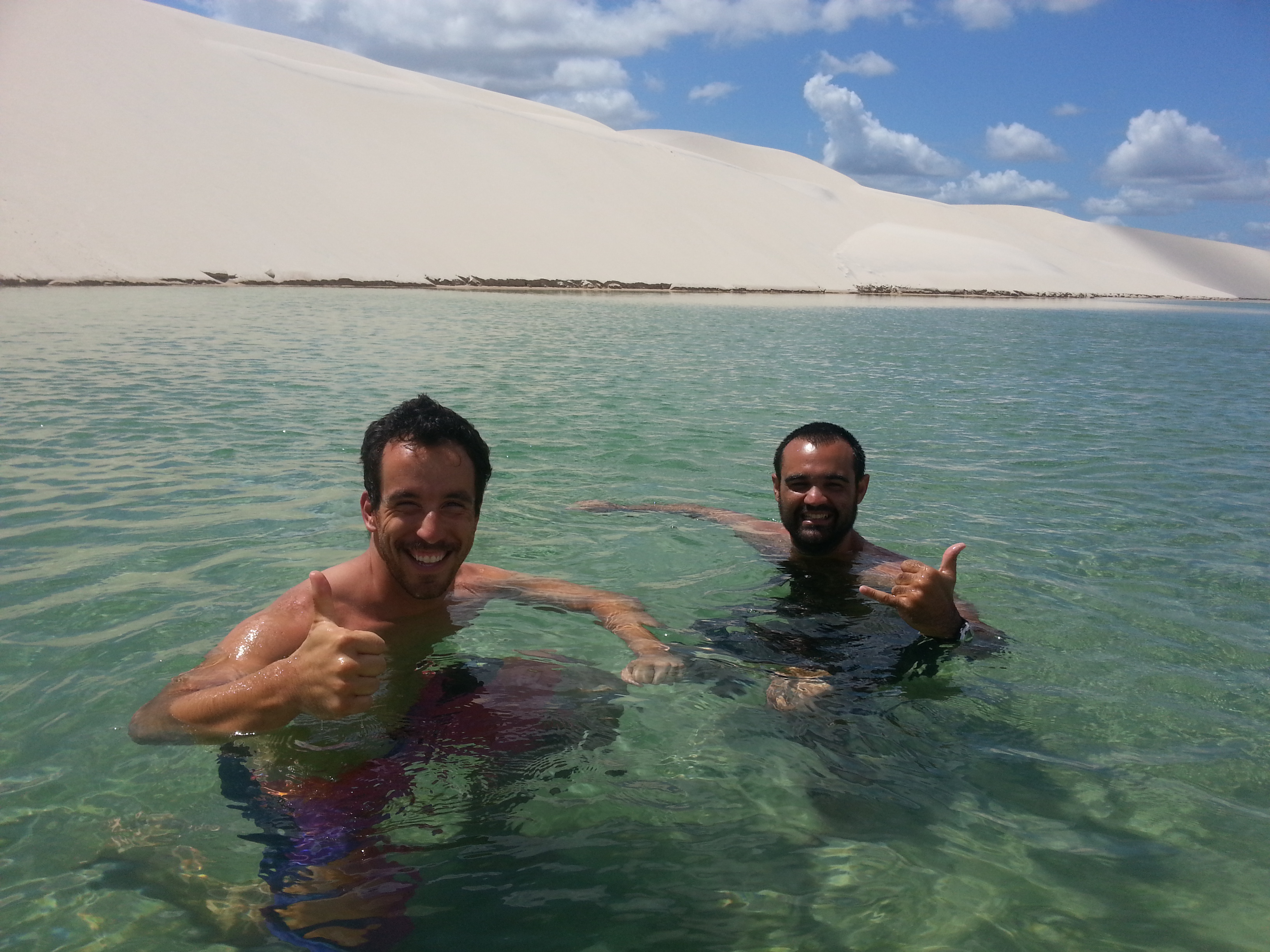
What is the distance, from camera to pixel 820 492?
13.1ft

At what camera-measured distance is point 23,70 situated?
129ft

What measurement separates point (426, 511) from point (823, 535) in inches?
74.6

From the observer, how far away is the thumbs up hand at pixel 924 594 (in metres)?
3.21

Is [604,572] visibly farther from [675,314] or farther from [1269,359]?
[675,314]

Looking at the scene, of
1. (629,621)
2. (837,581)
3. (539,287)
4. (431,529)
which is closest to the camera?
(431,529)

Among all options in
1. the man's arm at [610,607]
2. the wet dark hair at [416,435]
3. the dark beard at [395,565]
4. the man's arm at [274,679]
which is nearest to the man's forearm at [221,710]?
the man's arm at [274,679]

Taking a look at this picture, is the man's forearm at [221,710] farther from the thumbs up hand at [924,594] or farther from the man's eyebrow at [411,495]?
the thumbs up hand at [924,594]

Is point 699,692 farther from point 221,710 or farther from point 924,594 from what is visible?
point 221,710

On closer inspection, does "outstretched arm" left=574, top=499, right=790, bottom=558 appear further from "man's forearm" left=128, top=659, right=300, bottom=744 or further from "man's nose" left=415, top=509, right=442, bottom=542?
"man's forearm" left=128, top=659, right=300, bottom=744

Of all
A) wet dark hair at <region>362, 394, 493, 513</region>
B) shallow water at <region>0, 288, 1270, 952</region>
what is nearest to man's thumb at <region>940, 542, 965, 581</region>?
shallow water at <region>0, 288, 1270, 952</region>

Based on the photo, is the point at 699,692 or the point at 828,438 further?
the point at 828,438

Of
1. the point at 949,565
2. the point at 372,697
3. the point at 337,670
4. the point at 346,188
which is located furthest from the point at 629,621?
the point at 346,188

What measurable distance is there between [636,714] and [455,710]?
65 cm

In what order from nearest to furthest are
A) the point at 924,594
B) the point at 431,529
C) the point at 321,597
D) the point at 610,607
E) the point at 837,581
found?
the point at 321,597 < the point at 431,529 < the point at 924,594 < the point at 610,607 < the point at 837,581
